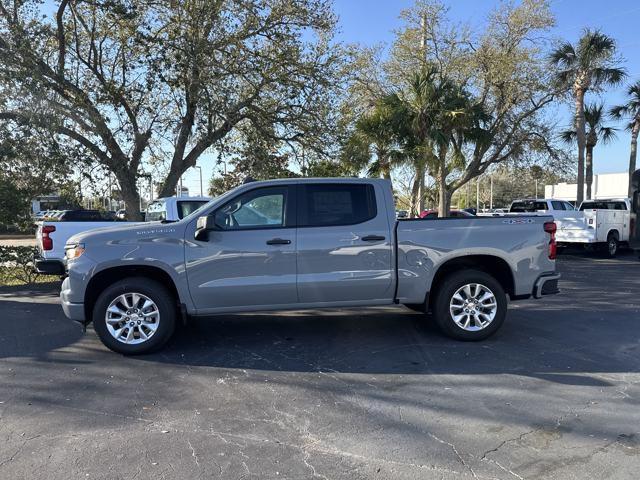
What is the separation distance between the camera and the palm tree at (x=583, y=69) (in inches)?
803

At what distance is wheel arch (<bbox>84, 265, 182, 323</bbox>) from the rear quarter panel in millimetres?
2569

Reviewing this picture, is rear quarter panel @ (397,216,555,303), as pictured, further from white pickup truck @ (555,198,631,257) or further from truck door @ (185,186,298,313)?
white pickup truck @ (555,198,631,257)

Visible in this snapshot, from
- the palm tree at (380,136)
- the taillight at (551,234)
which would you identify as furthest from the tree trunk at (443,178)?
the taillight at (551,234)

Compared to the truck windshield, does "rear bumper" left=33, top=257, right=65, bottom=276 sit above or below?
below

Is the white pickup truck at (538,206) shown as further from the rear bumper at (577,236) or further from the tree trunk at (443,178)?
the tree trunk at (443,178)

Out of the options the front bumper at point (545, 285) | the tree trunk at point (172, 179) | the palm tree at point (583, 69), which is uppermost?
the palm tree at point (583, 69)

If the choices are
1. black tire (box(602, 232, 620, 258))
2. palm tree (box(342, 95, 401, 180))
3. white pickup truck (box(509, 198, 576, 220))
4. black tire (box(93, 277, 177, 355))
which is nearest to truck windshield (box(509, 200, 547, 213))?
white pickup truck (box(509, 198, 576, 220))

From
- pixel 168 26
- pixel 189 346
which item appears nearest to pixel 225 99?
pixel 168 26

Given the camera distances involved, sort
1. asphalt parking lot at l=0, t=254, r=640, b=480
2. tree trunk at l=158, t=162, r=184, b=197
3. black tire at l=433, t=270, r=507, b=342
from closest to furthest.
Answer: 1. asphalt parking lot at l=0, t=254, r=640, b=480
2. black tire at l=433, t=270, r=507, b=342
3. tree trunk at l=158, t=162, r=184, b=197

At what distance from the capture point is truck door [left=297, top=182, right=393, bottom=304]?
5.80 m

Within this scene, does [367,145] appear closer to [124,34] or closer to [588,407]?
[124,34]

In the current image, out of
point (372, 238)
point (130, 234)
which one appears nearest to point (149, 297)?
point (130, 234)

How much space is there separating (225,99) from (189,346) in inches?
325

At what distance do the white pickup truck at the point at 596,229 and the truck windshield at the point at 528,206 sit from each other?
2740 mm
